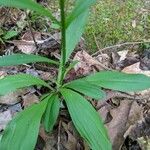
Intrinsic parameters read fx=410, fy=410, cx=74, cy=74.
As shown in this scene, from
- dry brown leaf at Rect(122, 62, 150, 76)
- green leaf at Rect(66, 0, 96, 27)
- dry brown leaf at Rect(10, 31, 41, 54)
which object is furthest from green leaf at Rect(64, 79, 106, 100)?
dry brown leaf at Rect(10, 31, 41, 54)

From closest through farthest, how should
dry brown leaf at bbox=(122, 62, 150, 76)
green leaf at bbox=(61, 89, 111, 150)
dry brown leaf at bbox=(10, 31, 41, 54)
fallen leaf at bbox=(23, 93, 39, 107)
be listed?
green leaf at bbox=(61, 89, 111, 150), fallen leaf at bbox=(23, 93, 39, 107), dry brown leaf at bbox=(122, 62, 150, 76), dry brown leaf at bbox=(10, 31, 41, 54)

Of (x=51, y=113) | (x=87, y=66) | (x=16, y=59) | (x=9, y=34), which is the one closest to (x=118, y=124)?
(x=51, y=113)

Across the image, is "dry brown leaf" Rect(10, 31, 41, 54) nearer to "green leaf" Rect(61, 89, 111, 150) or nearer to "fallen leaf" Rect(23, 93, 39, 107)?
"fallen leaf" Rect(23, 93, 39, 107)

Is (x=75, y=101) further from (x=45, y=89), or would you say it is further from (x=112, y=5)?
(x=112, y=5)

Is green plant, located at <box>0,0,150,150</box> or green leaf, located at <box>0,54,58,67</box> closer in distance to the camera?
green plant, located at <box>0,0,150,150</box>

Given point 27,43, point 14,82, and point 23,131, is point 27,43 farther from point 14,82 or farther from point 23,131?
point 23,131

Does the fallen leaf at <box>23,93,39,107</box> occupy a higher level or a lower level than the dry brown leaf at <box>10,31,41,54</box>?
lower

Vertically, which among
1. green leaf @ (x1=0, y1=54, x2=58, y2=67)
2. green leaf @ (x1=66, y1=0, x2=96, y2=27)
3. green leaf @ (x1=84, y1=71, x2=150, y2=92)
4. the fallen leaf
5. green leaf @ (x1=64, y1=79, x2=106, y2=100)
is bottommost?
the fallen leaf
